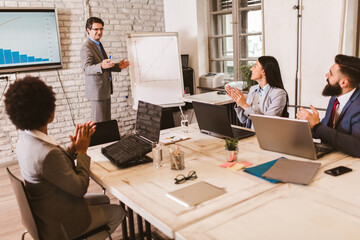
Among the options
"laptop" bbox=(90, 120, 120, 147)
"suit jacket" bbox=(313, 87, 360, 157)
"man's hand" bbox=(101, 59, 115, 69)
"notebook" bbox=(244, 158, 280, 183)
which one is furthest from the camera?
"man's hand" bbox=(101, 59, 115, 69)

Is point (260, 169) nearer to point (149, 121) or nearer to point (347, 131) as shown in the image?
point (347, 131)

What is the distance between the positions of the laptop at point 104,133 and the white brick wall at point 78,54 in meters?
2.39

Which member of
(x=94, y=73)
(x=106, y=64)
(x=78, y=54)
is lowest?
(x=94, y=73)

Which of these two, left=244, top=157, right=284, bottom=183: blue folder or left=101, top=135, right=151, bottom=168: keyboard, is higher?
left=101, top=135, right=151, bottom=168: keyboard

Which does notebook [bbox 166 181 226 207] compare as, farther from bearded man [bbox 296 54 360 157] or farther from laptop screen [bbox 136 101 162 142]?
bearded man [bbox 296 54 360 157]

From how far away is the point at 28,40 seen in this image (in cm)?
448

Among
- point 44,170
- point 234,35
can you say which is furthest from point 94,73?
point 44,170

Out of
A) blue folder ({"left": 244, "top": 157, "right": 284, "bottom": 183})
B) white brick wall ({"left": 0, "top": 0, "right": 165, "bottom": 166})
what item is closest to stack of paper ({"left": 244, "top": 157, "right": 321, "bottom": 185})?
blue folder ({"left": 244, "top": 157, "right": 284, "bottom": 183})

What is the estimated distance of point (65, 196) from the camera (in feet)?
5.27

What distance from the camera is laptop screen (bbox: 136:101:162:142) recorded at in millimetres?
2111

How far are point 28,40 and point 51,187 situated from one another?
353cm

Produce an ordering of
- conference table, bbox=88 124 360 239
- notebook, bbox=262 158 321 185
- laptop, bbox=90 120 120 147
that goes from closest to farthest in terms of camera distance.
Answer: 1. conference table, bbox=88 124 360 239
2. notebook, bbox=262 158 321 185
3. laptop, bbox=90 120 120 147

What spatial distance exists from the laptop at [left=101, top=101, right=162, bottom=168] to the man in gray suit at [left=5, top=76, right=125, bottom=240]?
1.04 feet

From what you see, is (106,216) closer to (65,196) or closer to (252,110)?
(65,196)
